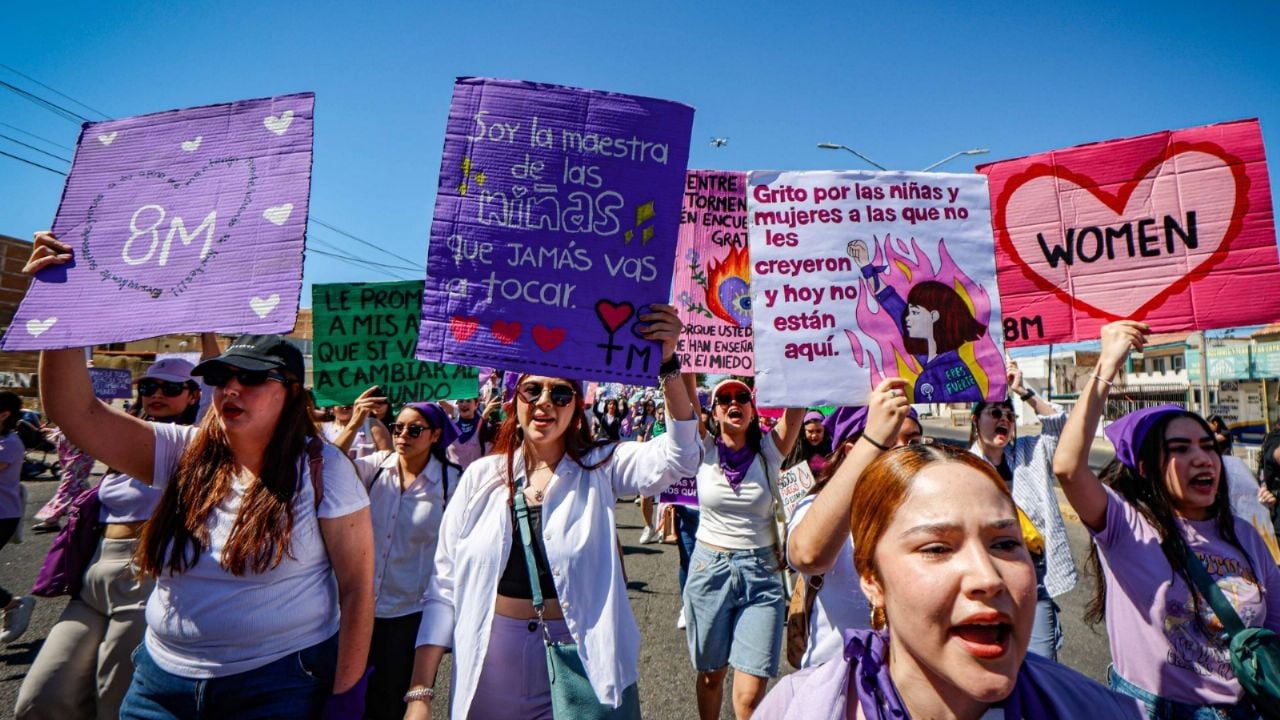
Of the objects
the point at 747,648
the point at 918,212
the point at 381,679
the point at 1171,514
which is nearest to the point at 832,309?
the point at 918,212

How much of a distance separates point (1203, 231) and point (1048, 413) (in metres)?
1.55

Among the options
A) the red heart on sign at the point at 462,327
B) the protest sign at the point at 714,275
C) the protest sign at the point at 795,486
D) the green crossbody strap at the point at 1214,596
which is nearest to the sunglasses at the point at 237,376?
the red heart on sign at the point at 462,327

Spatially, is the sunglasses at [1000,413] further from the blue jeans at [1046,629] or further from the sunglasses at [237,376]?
the sunglasses at [237,376]

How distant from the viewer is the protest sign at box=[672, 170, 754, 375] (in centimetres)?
351

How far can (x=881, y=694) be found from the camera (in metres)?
1.47

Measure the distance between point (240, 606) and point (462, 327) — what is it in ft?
3.89

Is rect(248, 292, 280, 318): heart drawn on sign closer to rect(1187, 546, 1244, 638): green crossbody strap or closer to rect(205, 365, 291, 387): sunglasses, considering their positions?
rect(205, 365, 291, 387): sunglasses

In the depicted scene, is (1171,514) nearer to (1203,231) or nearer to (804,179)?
(1203,231)

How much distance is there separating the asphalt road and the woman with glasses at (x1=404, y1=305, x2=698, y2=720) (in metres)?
2.11

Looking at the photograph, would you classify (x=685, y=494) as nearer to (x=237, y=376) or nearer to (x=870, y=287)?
(x=870, y=287)

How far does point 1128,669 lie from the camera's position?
2.46m

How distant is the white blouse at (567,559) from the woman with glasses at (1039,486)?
215 centimetres

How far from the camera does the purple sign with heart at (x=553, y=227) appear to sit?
2.60 meters

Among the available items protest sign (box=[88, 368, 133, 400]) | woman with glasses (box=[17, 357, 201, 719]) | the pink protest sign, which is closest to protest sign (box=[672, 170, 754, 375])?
the pink protest sign
